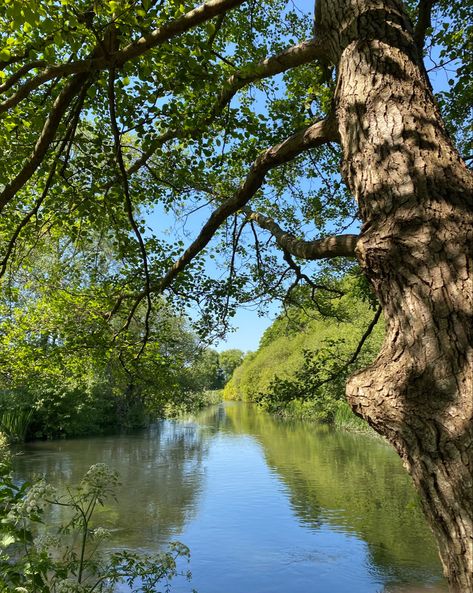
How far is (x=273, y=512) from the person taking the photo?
10070 millimetres

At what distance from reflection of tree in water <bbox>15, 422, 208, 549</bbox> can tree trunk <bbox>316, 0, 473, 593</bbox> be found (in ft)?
27.2

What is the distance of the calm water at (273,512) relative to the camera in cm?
729

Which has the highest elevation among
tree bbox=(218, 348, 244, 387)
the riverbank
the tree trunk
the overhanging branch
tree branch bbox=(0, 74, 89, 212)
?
tree bbox=(218, 348, 244, 387)

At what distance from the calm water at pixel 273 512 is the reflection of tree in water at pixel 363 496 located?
3 cm

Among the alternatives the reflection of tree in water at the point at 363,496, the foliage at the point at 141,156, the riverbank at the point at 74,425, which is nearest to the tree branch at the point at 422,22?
the foliage at the point at 141,156

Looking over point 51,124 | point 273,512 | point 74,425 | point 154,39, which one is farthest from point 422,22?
point 74,425

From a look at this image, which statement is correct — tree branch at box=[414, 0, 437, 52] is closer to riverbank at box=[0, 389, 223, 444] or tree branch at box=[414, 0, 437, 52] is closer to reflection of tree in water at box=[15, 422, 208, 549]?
reflection of tree in water at box=[15, 422, 208, 549]

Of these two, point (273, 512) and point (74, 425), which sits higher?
point (74, 425)

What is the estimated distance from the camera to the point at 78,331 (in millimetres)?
6559

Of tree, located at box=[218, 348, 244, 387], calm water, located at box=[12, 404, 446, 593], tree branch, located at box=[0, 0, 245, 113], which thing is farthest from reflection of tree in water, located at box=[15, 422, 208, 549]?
tree, located at box=[218, 348, 244, 387]

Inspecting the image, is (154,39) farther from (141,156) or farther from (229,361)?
(229,361)

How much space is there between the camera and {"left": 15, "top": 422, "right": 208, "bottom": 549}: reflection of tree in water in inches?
373

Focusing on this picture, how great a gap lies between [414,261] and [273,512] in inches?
386

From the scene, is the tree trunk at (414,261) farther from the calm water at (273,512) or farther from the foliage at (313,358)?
the calm water at (273,512)
